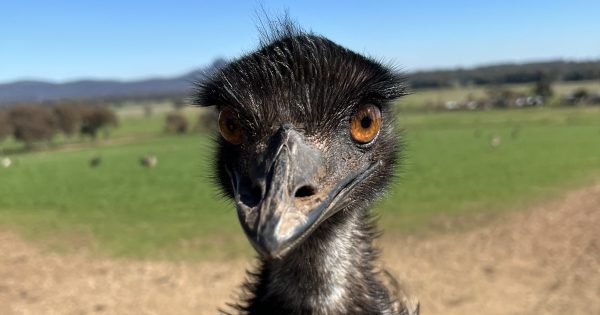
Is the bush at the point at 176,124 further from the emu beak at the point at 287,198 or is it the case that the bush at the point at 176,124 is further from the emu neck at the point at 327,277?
the emu beak at the point at 287,198

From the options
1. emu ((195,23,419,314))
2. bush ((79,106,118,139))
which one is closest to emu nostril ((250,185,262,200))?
emu ((195,23,419,314))

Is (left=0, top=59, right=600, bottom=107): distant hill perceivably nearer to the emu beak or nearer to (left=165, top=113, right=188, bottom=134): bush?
the emu beak

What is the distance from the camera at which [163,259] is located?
9055 mm

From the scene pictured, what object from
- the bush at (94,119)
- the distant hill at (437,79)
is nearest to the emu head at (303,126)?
the distant hill at (437,79)

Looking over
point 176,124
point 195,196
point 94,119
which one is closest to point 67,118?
point 94,119

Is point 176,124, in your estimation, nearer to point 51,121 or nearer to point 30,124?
point 51,121

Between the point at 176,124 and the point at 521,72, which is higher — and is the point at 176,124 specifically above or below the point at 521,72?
below

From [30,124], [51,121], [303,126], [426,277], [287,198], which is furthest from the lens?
[51,121]

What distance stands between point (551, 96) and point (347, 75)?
73.7m

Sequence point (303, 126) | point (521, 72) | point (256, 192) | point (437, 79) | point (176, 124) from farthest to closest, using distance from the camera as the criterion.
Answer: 1. point (176, 124)
2. point (437, 79)
3. point (521, 72)
4. point (303, 126)
5. point (256, 192)

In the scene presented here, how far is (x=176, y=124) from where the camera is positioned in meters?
61.0

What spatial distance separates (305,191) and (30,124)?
5498 centimetres

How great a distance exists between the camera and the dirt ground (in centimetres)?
686

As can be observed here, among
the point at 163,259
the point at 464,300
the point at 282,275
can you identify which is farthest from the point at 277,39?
the point at 163,259
